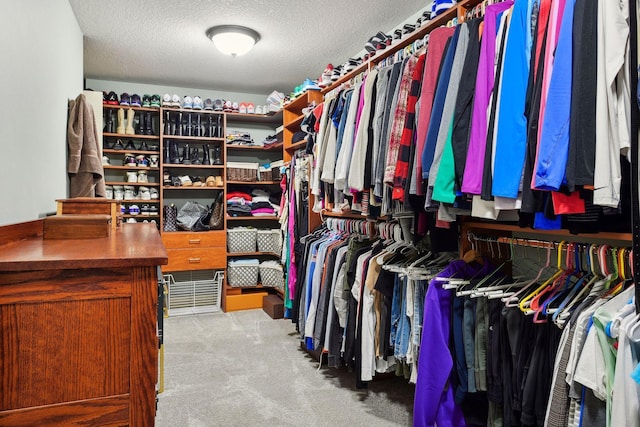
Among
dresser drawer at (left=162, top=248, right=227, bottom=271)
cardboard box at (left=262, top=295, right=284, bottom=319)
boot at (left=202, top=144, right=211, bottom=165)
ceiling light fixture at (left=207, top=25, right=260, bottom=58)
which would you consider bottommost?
cardboard box at (left=262, top=295, right=284, bottom=319)

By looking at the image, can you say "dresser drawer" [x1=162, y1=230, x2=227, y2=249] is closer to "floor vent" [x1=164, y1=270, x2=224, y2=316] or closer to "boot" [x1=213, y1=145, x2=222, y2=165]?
"floor vent" [x1=164, y1=270, x2=224, y2=316]

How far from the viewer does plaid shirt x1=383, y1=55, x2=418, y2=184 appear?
1777 millimetres

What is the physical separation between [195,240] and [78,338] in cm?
342

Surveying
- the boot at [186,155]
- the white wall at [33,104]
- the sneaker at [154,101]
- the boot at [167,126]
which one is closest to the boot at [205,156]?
the boot at [186,155]

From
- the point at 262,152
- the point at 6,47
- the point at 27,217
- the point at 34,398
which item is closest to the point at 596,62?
the point at 34,398

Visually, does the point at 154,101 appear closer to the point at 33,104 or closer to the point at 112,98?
the point at 112,98

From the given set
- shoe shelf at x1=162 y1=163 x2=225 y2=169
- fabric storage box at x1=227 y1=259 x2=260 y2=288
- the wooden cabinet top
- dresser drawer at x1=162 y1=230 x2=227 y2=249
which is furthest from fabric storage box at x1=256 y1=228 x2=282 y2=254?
the wooden cabinet top

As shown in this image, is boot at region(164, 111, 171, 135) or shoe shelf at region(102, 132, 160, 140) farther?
boot at region(164, 111, 171, 135)

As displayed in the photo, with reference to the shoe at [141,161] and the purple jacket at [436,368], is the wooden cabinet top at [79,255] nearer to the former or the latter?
the purple jacket at [436,368]

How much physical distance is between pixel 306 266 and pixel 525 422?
184 cm

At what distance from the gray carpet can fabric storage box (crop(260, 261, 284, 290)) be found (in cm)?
87

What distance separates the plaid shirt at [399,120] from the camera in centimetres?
178

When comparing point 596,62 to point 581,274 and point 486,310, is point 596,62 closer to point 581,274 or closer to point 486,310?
point 581,274

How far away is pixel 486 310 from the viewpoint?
1696 millimetres
